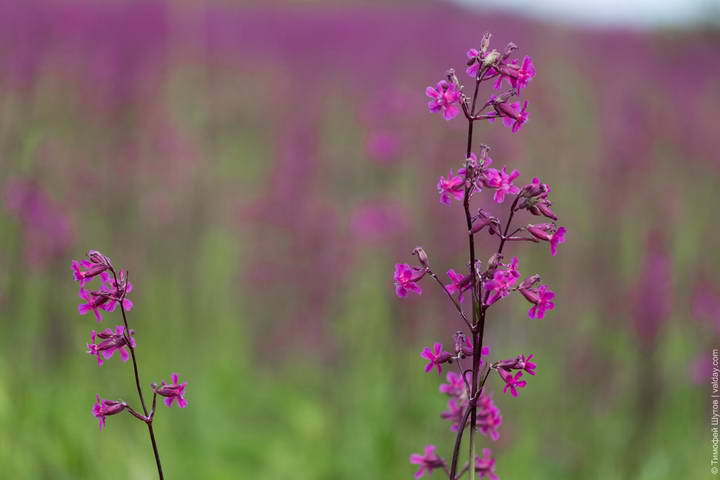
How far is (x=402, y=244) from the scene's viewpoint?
4.56 meters

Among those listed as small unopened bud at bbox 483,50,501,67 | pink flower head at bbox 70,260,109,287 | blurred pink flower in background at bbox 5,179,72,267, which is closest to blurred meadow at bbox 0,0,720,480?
blurred pink flower in background at bbox 5,179,72,267

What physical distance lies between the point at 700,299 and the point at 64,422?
3567 millimetres

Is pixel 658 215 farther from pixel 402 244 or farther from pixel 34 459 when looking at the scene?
pixel 34 459

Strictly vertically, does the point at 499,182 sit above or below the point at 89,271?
above

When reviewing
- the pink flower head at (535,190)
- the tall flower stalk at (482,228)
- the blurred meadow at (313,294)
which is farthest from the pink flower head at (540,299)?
the blurred meadow at (313,294)

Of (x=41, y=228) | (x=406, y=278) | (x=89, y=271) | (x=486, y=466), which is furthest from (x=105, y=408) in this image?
(x=41, y=228)

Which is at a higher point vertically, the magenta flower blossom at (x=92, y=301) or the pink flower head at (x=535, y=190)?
the pink flower head at (x=535, y=190)

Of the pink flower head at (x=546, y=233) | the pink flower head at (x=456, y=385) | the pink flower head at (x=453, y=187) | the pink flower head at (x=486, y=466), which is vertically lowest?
the pink flower head at (x=486, y=466)

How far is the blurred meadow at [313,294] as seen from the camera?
3.56 metres

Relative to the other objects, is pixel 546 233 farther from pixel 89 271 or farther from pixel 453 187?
pixel 89 271

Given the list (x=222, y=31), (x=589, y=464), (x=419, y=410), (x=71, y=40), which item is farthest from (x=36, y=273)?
(x=222, y=31)

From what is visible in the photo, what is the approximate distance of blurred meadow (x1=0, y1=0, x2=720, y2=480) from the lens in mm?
3562

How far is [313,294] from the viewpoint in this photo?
17.1 ft

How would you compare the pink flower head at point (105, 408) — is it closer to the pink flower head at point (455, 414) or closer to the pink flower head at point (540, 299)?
the pink flower head at point (455, 414)
